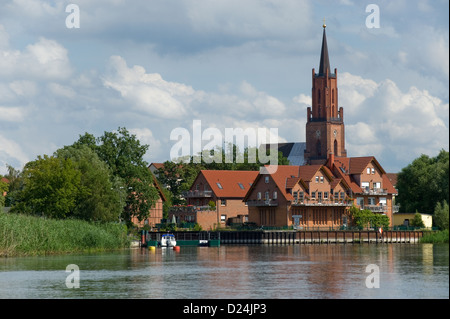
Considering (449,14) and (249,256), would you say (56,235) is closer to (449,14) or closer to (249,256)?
(249,256)

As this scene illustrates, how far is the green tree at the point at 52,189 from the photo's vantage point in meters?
86.0

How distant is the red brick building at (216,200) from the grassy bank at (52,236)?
3812 centimetres

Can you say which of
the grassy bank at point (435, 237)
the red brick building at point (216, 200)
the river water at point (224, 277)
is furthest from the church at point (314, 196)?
the river water at point (224, 277)

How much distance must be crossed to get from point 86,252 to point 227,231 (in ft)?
120

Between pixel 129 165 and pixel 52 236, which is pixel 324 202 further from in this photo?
pixel 52 236

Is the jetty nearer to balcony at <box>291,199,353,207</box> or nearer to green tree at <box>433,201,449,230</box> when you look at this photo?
green tree at <box>433,201,449,230</box>

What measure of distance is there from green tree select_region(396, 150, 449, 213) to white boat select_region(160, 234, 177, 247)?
40.7 m

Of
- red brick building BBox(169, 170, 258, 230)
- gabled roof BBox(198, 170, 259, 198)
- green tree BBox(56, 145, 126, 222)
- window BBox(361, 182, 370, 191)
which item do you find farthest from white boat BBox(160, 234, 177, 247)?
window BBox(361, 182, 370, 191)

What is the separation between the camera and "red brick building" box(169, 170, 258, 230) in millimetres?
125562

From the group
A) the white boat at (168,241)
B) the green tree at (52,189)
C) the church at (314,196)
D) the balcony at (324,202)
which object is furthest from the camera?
the church at (314,196)

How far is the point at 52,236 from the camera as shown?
7369 cm

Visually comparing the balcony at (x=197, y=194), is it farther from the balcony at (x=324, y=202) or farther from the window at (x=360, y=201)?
the window at (x=360, y=201)

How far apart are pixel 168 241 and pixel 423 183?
43.3 metres
